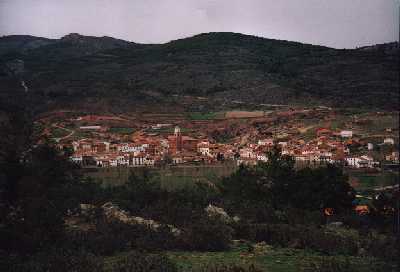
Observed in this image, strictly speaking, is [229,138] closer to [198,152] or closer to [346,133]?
[198,152]

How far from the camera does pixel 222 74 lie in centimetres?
7875

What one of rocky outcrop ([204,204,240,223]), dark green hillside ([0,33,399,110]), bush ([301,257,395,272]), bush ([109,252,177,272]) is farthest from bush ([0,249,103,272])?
dark green hillside ([0,33,399,110])

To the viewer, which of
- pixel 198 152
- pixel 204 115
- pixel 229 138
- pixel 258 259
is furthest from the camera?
pixel 204 115

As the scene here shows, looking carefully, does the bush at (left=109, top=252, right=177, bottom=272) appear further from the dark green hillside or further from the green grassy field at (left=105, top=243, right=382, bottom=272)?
the dark green hillside

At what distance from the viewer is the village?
91.9ft

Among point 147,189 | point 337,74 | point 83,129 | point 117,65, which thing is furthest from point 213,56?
point 147,189

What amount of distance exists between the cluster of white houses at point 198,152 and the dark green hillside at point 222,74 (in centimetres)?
2090

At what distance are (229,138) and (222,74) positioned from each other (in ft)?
126

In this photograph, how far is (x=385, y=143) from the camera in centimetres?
3189

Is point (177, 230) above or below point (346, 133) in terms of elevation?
below

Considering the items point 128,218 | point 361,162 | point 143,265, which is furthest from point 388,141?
point 143,265

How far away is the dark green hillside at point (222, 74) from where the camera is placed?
61812 mm

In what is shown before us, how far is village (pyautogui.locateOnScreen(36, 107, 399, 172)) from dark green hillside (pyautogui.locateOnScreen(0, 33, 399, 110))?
11474 mm

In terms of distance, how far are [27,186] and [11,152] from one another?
179 cm
